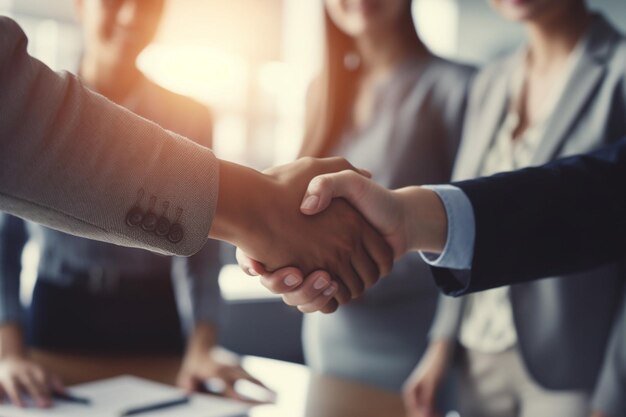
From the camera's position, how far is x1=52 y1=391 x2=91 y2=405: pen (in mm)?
1194

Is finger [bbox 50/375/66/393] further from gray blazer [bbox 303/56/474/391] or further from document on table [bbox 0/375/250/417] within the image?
gray blazer [bbox 303/56/474/391]

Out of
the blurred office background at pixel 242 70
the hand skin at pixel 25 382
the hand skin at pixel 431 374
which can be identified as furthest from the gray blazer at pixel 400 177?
the blurred office background at pixel 242 70

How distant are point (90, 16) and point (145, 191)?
1124 mm

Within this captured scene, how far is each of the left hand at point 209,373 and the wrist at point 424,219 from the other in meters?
0.47

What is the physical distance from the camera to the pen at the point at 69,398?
3.92ft

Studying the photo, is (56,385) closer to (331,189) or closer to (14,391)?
(14,391)

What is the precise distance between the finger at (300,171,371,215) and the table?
384 millimetres

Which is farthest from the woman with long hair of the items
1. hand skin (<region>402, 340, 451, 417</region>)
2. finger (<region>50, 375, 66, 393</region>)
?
finger (<region>50, 375, 66, 393</region>)

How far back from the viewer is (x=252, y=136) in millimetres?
4969

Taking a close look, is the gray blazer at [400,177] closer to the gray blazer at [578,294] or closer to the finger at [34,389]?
the gray blazer at [578,294]

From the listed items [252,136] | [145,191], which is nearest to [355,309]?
[145,191]

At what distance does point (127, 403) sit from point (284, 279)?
0.37 metres

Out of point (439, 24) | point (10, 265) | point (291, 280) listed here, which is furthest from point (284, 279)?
point (439, 24)

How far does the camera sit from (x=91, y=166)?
1.00 metres
